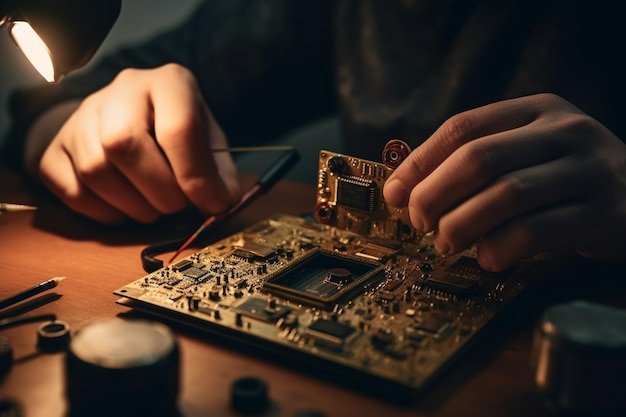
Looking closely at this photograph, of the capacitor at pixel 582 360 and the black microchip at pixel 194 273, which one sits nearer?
the capacitor at pixel 582 360

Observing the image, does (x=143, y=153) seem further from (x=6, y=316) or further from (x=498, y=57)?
(x=498, y=57)

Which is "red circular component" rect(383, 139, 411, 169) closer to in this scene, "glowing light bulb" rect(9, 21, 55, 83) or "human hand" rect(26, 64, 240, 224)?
"human hand" rect(26, 64, 240, 224)

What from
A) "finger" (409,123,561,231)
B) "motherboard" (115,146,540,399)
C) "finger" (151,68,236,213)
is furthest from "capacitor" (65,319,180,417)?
"finger" (151,68,236,213)

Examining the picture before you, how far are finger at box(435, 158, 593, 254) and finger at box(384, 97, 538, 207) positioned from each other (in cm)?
8

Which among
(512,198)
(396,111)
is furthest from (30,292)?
(396,111)

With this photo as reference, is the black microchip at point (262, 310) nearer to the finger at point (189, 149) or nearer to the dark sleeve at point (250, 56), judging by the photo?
the finger at point (189, 149)

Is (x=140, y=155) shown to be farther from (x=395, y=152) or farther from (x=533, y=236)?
(x=533, y=236)

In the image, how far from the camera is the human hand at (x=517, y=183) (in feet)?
3.05

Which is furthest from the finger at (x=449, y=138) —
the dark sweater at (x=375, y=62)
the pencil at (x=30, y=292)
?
the dark sweater at (x=375, y=62)

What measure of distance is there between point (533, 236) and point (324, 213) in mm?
348

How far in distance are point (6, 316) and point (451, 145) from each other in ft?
2.10

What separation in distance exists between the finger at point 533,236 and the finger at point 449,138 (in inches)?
5.1

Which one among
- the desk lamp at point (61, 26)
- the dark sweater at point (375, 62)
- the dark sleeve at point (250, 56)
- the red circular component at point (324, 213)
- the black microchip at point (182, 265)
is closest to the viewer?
the desk lamp at point (61, 26)

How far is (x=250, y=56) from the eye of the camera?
214cm
